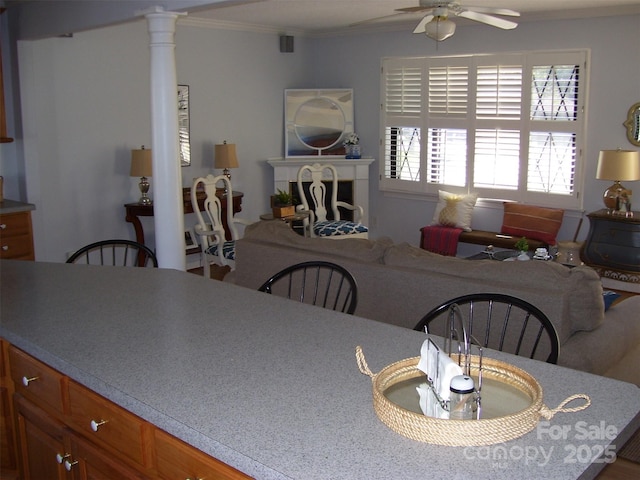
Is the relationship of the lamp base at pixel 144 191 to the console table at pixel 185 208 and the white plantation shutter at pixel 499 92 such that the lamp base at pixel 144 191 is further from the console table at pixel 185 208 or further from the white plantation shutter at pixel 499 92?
the white plantation shutter at pixel 499 92

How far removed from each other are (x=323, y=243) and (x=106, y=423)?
259 centimetres

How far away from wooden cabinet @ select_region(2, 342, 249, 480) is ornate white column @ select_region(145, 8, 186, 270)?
217 centimetres

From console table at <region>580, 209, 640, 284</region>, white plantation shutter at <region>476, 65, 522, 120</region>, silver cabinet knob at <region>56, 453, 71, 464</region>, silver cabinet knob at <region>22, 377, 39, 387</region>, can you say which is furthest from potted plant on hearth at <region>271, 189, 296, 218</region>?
silver cabinet knob at <region>56, 453, 71, 464</region>

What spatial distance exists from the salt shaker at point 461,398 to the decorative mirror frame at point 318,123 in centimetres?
729

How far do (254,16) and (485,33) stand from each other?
247 centimetres

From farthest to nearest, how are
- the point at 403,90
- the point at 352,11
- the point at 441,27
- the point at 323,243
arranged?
the point at 403,90
the point at 352,11
the point at 323,243
the point at 441,27

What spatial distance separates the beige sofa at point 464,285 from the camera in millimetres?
3543

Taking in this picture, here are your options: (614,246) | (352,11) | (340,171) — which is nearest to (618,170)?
(614,246)

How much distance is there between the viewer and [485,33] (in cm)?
768

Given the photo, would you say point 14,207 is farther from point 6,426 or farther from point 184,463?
point 184,463

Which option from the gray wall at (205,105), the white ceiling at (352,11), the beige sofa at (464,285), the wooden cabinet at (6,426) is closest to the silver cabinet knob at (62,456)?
the wooden cabinet at (6,426)

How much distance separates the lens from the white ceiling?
636 centimetres

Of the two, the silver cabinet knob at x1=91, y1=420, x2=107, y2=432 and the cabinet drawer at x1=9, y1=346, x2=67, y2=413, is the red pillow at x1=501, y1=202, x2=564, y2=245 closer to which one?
the cabinet drawer at x1=9, y1=346, x2=67, y2=413

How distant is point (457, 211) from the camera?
7.93 m
